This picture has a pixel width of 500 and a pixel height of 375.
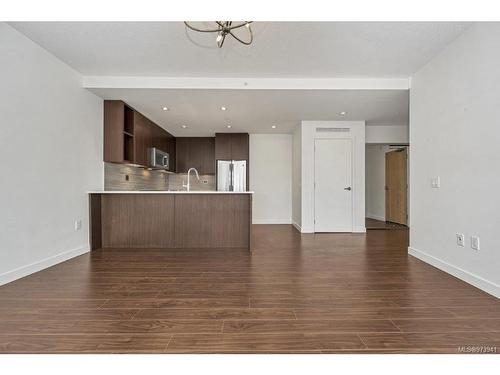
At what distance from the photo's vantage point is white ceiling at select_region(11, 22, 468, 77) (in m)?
2.60

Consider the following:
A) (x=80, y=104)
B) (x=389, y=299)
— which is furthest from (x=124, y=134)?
(x=389, y=299)

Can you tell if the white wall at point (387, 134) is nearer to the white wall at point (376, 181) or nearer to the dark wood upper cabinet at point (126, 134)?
the white wall at point (376, 181)

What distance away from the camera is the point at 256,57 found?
3199 mm

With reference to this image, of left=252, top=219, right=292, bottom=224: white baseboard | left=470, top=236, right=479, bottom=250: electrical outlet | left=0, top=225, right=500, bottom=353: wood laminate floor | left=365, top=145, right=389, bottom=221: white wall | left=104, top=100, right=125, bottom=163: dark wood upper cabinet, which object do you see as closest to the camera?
left=0, top=225, right=500, bottom=353: wood laminate floor

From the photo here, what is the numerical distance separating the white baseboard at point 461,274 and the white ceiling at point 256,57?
7.49ft

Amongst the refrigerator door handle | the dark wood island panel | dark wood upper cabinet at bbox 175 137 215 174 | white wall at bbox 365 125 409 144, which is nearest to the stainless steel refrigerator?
the refrigerator door handle

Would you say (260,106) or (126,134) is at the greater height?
(260,106)

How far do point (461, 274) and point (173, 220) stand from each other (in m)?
3.66

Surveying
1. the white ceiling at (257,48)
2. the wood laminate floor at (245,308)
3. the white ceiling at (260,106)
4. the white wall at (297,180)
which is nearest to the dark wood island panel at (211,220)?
the wood laminate floor at (245,308)

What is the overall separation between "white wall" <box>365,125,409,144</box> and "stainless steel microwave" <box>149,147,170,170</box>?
184 inches

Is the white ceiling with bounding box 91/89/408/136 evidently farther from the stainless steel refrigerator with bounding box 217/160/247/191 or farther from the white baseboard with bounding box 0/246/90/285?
the white baseboard with bounding box 0/246/90/285

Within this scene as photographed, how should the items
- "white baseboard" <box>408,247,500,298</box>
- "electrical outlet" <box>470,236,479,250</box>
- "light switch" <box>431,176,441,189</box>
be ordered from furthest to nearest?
"light switch" <box>431,176,441,189</box> < "electrical outlet" <box>470,236,479,250</box> < "white baseboard" <box>408,247,500,298</box>

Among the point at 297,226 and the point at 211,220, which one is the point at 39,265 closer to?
the point at 211,220

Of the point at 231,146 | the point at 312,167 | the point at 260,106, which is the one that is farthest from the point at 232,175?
the point at 260,106
